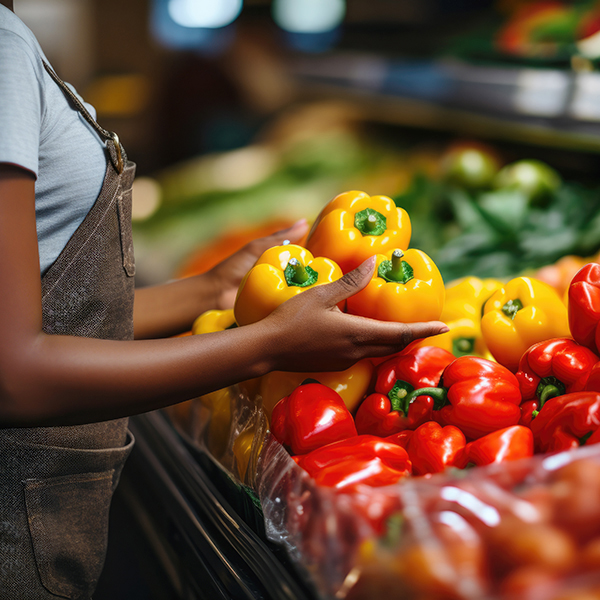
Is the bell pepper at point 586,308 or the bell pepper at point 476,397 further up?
the bell pepper at point 586,308

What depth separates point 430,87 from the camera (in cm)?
287

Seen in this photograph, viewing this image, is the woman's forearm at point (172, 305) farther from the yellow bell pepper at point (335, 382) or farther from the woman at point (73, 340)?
the yellow bell pepper at point (335, 382)

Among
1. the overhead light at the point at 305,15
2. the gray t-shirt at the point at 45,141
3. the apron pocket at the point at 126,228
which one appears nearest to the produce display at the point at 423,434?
the apron pocket at the point at 126,228

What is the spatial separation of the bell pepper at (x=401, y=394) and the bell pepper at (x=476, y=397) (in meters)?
0.03

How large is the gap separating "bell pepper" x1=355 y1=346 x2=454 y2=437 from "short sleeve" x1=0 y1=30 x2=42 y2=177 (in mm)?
748

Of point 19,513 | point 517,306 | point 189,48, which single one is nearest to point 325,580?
point 19,513

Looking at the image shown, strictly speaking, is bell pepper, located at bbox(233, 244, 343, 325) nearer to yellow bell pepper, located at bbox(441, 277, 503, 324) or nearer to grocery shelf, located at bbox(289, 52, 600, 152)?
yellow bell pepper, located at bbox(441, 277, 503, 324)

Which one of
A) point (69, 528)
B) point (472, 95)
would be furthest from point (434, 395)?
point (472, 95)

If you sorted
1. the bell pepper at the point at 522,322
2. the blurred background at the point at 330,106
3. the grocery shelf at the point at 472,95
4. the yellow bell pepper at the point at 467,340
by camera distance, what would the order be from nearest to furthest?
1. the bell pepper at the point at 522,322
2. the yellow bell pepper at the point at 467,340
3. the grocery shelf at the point at 472,95
4. the blurred background at the point at 330,106

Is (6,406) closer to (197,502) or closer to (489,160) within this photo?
(197,502)

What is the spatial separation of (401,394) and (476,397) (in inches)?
6.3

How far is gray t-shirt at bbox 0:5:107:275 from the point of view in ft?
2.81

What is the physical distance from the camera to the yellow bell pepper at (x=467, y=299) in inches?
59.5

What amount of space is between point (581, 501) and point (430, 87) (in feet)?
8.26
